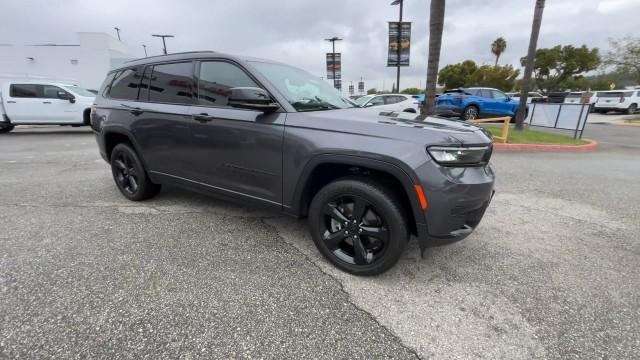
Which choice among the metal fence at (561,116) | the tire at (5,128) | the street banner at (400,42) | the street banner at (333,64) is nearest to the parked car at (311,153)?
the metal fence at (561,116)

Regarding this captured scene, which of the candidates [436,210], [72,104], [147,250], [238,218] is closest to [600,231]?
[436,210]

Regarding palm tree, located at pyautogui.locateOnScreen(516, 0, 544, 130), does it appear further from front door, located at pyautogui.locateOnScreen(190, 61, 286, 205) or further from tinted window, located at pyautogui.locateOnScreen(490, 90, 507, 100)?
front door, located at pyautogui.locateOnScreen(190, 61, 286, 205)

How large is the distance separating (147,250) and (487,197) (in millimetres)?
2868

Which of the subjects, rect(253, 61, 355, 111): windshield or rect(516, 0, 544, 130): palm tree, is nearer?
rect(253, 61, 355, 111): windshield

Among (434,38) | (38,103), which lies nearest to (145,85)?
(434,38)

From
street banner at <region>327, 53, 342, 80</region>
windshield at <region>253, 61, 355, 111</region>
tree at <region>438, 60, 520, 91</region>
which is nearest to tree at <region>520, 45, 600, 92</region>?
tree at <region>438, 60, 520, 91</region>

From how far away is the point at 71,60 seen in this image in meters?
28.8

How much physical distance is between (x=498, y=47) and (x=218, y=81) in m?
65.0

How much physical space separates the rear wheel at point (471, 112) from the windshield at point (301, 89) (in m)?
12.3

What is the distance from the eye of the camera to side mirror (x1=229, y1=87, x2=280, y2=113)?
2309 millimetres

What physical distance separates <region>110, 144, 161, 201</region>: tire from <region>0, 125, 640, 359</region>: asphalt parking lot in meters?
0.16

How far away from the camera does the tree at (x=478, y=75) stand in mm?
44000

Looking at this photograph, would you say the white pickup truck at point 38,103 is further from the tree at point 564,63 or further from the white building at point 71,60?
the tree at point 564,63

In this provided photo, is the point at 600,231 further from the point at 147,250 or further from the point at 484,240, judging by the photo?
the point at 147,250
